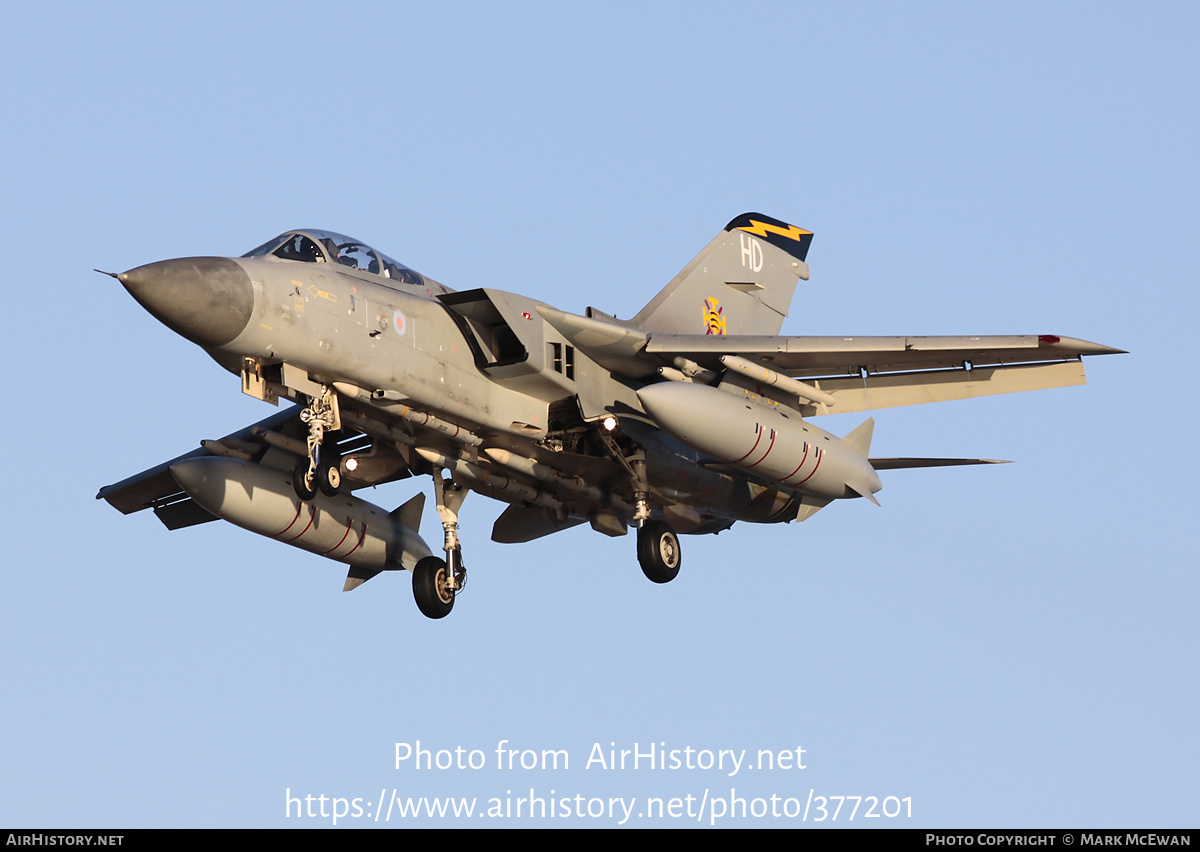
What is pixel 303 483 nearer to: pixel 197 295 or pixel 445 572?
pixel 197 295

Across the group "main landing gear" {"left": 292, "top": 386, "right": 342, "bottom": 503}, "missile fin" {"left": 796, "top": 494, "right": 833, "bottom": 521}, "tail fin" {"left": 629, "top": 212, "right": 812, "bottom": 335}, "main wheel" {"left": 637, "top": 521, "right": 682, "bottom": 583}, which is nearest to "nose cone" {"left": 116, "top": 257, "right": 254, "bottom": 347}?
"main landing gear" {"left": 292, "top": 386, "right": 342, "bottom": 503}

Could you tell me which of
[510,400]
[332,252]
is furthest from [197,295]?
[510,400]

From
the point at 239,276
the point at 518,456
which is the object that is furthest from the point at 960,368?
the point at 239,276

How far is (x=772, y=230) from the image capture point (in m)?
25.8

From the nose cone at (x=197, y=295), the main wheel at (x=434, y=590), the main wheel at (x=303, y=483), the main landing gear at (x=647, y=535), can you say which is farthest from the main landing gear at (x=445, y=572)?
the nose cone at (x=197, y=295)

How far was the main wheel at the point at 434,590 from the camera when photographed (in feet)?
72.2

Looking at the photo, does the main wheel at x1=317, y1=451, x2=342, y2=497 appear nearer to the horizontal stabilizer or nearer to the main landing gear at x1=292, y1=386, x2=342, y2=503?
the main landing gear at x1=292, y1=386, x2=342, y2=503

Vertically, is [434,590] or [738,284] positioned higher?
[738,284]

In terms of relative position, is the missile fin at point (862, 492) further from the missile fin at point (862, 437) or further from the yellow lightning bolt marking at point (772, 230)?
A: the yellow lightning bolt marking at point (772, 230)

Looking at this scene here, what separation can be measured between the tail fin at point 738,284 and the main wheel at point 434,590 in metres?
4.44

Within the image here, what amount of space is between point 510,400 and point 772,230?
6.81m

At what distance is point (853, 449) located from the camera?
72.9 feet

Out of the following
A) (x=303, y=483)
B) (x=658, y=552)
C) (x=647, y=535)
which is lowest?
(x=658, y=552)
